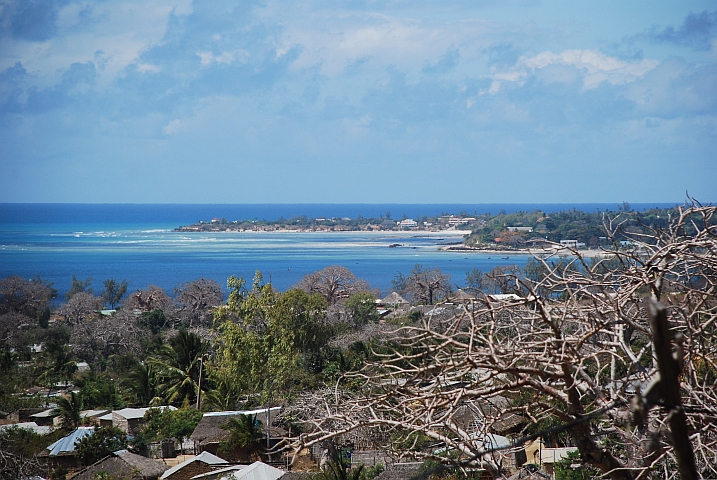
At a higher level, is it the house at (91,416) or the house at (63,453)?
the house at (63,453)

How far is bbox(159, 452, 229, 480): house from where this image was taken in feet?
56.1

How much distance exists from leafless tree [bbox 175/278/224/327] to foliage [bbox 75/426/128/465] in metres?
24.8

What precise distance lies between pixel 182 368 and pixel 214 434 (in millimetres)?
6919

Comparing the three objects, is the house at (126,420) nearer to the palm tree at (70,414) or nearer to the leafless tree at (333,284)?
the palm tree at (70,414)

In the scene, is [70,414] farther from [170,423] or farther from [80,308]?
[80,308]

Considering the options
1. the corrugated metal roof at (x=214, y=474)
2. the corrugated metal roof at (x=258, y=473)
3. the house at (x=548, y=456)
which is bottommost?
the corrugated metal roof at (x=214, y=474)

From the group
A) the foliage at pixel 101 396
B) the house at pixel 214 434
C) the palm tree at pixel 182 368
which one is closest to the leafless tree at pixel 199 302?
the foliage at pixel 101 396

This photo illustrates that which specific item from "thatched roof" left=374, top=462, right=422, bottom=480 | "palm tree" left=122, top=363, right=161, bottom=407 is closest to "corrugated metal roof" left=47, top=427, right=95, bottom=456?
"palm tree" left=122, top=363, right=161, bottom=407

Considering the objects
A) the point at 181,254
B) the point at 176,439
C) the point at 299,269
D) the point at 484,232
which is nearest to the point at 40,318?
the point at 176,439

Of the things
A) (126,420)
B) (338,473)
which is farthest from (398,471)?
(126,420)

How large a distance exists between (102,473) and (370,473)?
6243mm

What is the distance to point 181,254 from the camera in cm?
11556

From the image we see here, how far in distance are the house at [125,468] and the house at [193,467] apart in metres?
0.46

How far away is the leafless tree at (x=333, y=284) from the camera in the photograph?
4909cm
